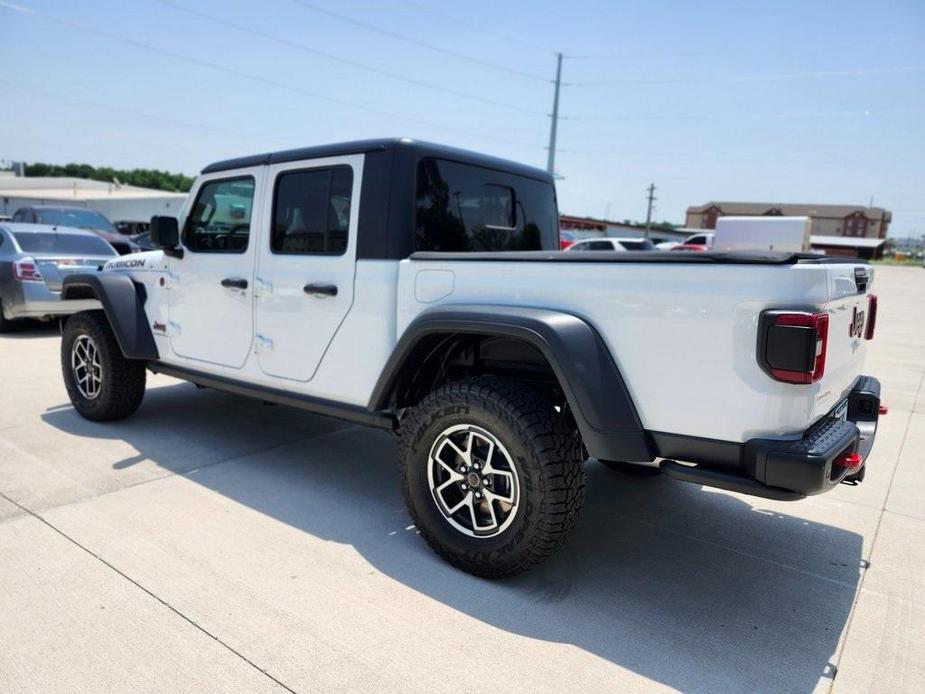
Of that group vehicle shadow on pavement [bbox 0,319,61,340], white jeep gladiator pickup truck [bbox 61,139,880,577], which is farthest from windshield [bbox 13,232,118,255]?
white jeep gladiator pickup truck [bbox 61,139,880,577]

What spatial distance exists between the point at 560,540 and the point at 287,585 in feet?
3.87

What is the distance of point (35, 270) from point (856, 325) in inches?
359

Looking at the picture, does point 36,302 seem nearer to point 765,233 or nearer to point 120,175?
point 765,233

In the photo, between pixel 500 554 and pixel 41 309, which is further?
pixel 41 309

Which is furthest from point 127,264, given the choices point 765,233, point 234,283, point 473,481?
point 765,233

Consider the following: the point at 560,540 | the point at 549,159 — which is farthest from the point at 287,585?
the point at 549,159

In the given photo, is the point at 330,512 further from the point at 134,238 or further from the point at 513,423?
the point at 134,238

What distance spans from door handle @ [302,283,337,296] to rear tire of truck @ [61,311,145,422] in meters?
2.09

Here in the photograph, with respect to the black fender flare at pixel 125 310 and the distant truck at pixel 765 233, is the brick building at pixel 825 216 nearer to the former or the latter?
the distant truck at pixel 765 233

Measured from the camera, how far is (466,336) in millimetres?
3100

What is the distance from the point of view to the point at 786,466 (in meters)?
2.22

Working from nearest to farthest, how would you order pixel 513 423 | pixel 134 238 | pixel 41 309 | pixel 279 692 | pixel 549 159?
1. pixel 279 692
2. pixel 513 423
3. pixel 41 309
4. pixel 134 238
5. pixel 549 159

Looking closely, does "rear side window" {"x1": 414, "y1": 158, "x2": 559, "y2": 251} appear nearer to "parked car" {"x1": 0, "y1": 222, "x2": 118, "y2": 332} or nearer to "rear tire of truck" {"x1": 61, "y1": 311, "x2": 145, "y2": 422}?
"rear tire of truck" {"x1": 61, "y1": 311, "x2": 145, "y2": 422}

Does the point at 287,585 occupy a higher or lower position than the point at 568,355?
lower
